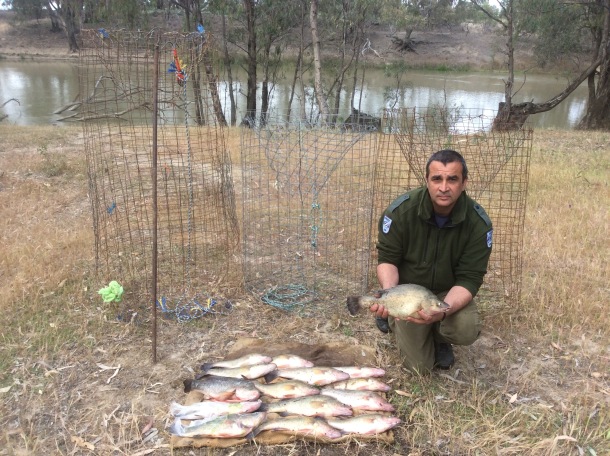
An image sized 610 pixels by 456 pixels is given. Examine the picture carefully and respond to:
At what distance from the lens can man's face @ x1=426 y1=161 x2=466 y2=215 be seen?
8.89ft

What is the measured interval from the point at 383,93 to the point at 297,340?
2091 cm

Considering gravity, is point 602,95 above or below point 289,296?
above

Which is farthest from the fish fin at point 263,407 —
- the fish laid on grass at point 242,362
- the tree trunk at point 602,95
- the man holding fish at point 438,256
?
the tree trunk at point 602,95

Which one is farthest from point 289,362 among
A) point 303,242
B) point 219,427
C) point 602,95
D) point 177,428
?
point 602,95

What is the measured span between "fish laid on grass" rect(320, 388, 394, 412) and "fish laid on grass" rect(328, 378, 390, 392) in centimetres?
8

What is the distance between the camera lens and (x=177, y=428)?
102 inches

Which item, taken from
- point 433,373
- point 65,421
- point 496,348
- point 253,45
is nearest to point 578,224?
point 496,348

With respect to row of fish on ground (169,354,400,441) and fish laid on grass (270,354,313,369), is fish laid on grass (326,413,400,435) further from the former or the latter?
fish laid on grass (270,354,313,369)

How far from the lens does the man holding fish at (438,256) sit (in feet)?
9.09

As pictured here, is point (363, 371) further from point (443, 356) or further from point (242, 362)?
point (242, 362)

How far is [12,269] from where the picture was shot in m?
4.37

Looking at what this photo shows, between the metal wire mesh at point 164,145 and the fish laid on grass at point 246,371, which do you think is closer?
the fish laid on grass at point 246,371

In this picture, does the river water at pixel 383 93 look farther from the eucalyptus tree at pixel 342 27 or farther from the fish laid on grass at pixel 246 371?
the fish laid on grass at pixel 246 371

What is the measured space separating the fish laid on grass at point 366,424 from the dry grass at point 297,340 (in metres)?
0.08
